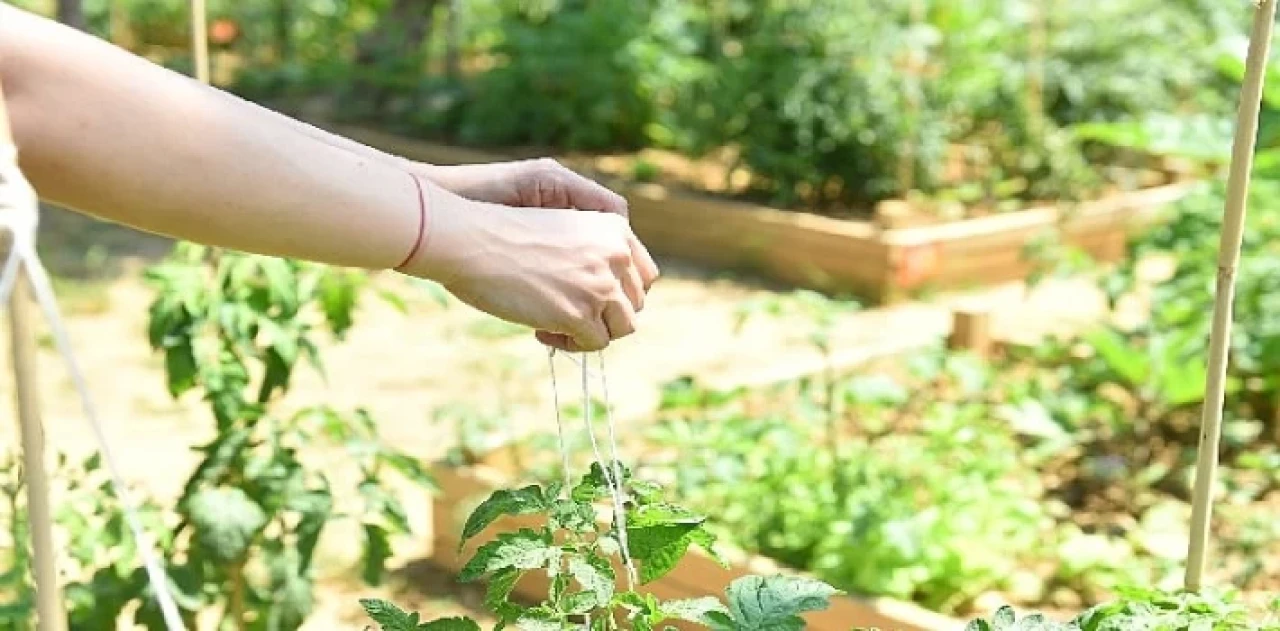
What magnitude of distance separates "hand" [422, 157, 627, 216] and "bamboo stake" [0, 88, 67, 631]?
1.99ft

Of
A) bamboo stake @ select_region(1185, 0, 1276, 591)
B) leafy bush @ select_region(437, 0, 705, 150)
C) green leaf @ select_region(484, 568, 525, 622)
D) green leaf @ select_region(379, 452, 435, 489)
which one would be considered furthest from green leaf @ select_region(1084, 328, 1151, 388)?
leafy bush @ select_region(437, 0, 705, 150)

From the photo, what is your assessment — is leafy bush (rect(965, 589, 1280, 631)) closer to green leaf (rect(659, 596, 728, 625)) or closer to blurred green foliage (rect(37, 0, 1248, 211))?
green leaf (rect(659, 596, 728, 625))

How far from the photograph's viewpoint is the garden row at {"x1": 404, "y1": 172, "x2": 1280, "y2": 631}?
3359mm

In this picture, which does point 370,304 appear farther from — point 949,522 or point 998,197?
point 949,522

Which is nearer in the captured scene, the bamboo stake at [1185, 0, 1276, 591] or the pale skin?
the pale skin

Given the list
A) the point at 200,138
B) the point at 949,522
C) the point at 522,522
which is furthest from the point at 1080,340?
the point at 200,138

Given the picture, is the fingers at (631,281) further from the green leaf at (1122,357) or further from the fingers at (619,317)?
the green leaf at (1122,357)

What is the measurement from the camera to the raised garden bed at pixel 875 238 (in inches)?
257

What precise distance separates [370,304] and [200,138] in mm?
5402

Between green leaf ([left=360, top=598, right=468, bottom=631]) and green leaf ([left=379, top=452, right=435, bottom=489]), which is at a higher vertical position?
green leaf ([left=360, top=598, right=468, bottom=631])

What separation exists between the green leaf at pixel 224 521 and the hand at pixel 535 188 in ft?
3.38

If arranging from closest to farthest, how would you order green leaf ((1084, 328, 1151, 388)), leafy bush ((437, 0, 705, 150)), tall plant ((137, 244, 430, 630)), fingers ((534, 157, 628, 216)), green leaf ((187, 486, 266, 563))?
fingers ((534, 157, 628, 216)) → green leaf ((187, 486, 266, 563)) → tall plant ((137, 244, 430, 630)) → green leaf ((1084, 328, 1151, 388)) → leafy bush ((437, 0, 705, 150))

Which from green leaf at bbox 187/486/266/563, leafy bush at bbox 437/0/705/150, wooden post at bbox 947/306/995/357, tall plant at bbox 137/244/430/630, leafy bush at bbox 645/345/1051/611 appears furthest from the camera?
leafy bush at bbox 437/0/705/150

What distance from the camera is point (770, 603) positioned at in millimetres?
1742
